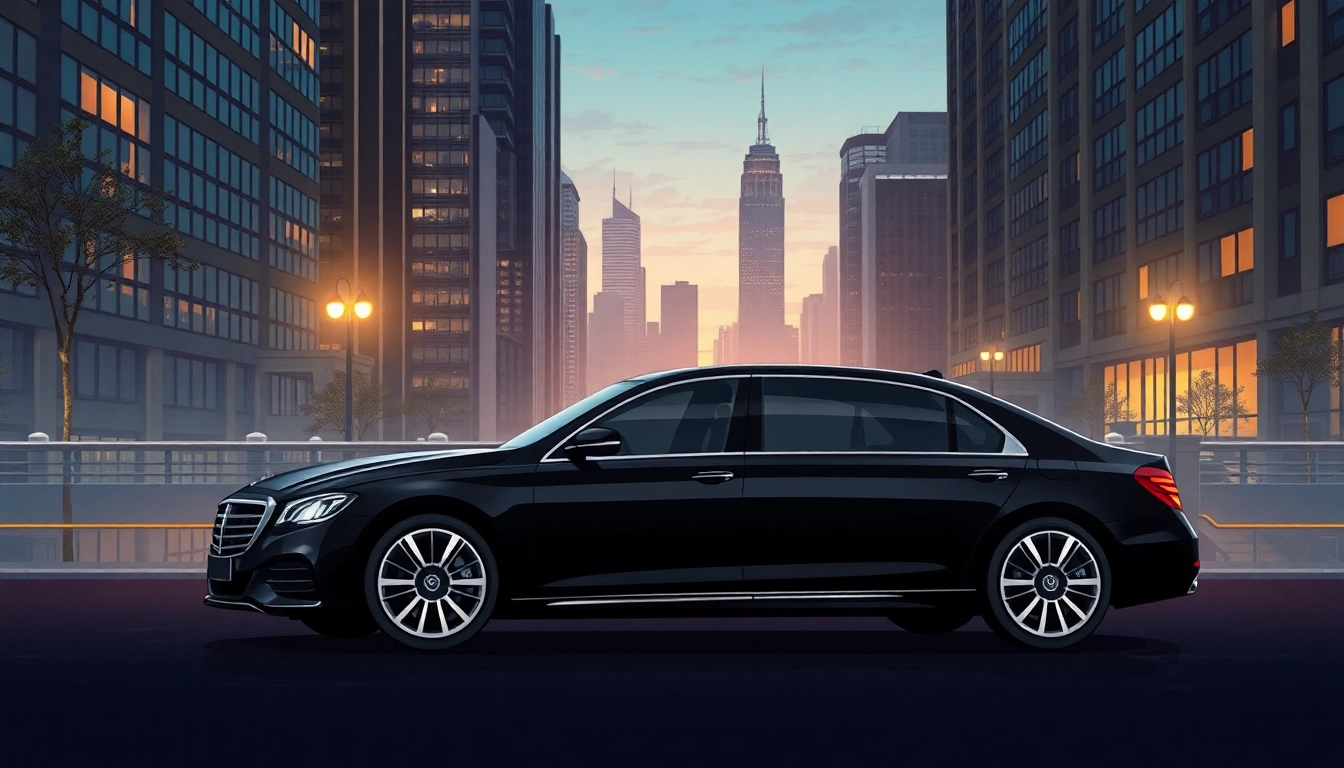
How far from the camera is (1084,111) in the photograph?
7312 centimetres

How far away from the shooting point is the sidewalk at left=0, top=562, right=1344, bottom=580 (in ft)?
47.2

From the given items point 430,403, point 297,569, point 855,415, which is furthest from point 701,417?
point 430,403

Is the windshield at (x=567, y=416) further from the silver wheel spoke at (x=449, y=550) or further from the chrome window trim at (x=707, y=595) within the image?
the chrome window trim at (x=707, y=595)

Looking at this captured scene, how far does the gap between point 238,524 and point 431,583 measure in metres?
1.26

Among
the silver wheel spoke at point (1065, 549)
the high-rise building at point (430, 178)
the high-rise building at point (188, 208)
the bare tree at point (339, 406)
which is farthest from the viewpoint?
the high-rise building at point (430, 178)

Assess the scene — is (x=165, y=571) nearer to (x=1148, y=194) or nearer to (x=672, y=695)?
(x=672, y=695)

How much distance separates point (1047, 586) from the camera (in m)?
8.94

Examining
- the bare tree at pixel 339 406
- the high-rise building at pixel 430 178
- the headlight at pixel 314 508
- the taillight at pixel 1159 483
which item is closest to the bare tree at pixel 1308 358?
the taillight at pixel 1159 483

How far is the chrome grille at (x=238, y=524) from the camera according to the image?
8.81 m

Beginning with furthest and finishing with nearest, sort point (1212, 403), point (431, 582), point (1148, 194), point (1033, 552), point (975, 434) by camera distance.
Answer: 1. point (1148, 194)
2. point (1212, 403)
3. point (975, 434)
4. point (1033, 552)
5. point (431, 582)

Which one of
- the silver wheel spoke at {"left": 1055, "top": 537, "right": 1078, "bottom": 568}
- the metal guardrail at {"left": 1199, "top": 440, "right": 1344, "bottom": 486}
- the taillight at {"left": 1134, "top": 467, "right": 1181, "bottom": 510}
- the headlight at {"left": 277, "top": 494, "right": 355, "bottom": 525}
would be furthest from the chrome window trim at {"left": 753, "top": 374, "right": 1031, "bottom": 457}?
the metal guardrail at {"left": 1199, "top": 440, "right": 1344, "bottom": 486}

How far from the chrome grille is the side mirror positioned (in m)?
1.83

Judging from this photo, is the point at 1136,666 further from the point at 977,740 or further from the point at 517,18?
the point at 517,18

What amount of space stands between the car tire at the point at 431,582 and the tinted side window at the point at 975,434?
2912 millimetres
